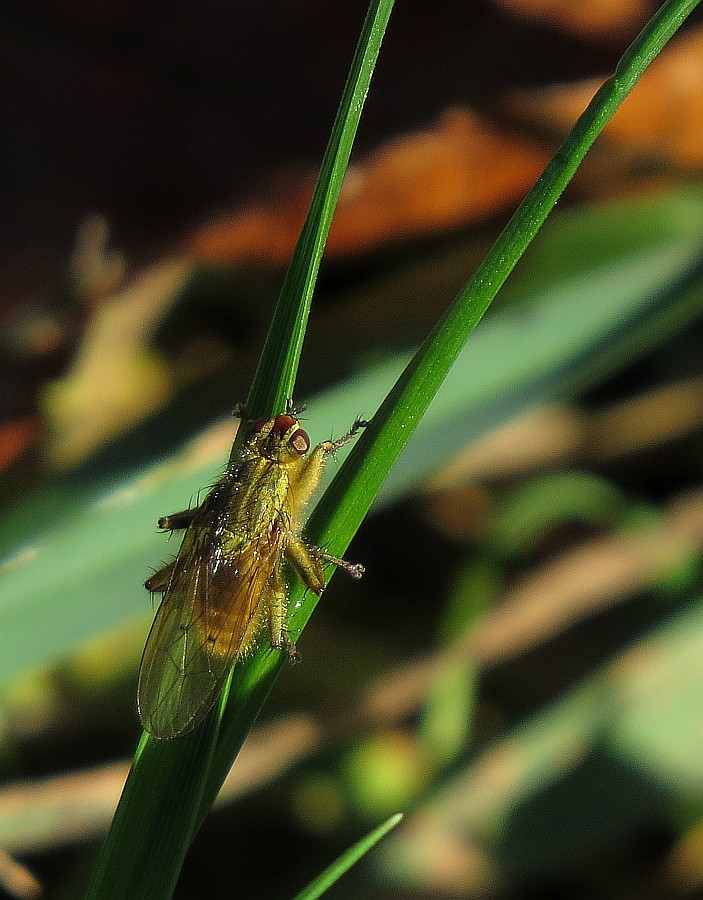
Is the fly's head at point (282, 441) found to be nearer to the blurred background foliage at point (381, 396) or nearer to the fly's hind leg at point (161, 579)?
the blurred background foliage at point (381, 396)

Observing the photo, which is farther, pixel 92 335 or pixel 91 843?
pixel 92 335

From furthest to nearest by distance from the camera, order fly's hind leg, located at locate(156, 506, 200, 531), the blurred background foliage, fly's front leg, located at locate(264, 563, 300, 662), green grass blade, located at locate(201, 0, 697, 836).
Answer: the blurred background foliage
fly's hind leg, located at locate(156, 506, 200, 531)
fly's front leg, located at locate(264, 563, 300, 662)
green grass blade, located at locate(201, 0, 697, 836)

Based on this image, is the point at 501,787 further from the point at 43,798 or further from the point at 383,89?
the point at 383,89

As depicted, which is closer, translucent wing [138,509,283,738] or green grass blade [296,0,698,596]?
green grass blade [296,0,698,596]

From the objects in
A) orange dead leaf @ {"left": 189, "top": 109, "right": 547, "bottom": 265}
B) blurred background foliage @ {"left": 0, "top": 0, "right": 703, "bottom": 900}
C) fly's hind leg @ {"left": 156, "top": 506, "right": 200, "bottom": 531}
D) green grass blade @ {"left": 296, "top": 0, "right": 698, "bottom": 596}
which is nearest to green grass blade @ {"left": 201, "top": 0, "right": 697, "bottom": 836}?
green grass blade @ {"left": 296, "top": 0, "right": 698, "bottom": 596}

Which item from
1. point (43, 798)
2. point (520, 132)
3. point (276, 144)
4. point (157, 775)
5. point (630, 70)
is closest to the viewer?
point (630, 70)

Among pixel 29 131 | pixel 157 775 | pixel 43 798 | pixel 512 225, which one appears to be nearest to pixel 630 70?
pixel 512 225

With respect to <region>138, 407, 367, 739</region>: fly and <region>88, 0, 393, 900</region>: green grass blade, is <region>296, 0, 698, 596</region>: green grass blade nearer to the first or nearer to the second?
<region>88, 0, 393, 900</region>: green grass blade
